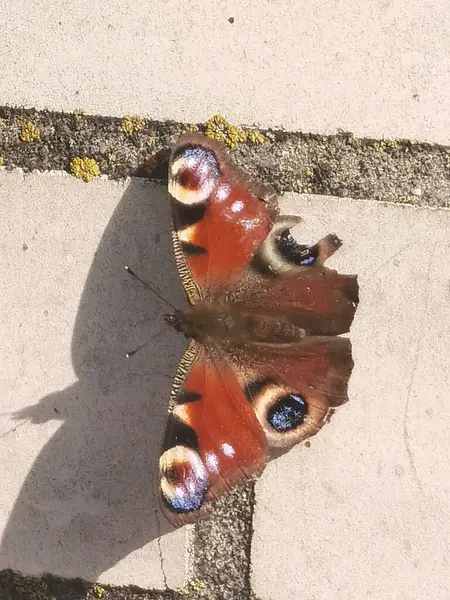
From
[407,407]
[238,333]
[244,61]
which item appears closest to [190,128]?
[244,61]

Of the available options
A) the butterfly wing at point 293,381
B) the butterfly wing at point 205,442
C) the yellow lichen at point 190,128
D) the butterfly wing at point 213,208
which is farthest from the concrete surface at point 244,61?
the butterfly wing at point 205,442

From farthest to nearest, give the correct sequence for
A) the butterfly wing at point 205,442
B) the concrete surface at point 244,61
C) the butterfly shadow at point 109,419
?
the butterfly shadow at point 109,419, the concrete surface at point 244,61, the butterfly wing at point 205,442

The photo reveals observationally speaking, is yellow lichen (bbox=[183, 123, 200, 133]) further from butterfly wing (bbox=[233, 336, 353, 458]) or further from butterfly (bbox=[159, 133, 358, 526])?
butterfly wing (bbox=[233, 336, 353, 458])

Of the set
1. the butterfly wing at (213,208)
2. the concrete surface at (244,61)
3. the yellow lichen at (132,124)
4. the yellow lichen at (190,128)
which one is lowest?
the butterfly wing at (213,208)

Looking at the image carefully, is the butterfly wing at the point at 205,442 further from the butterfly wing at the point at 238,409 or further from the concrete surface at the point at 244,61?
the concrete surface at the point at 244,61

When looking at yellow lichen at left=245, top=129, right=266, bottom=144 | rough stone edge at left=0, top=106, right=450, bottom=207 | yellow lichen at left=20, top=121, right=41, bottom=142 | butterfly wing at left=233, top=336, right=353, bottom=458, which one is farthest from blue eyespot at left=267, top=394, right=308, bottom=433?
yellow lichen at left=20, top=121, right=41, bottom=142

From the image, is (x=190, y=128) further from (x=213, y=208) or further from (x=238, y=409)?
(x=238, y=409)
